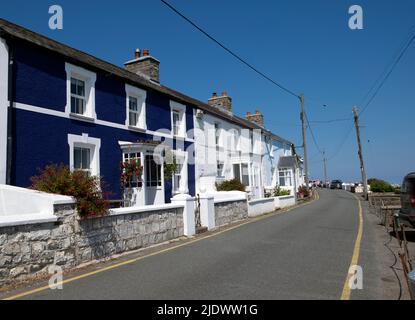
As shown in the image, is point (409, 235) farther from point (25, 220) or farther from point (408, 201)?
point (25, 220)

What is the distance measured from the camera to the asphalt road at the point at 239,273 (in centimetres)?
587

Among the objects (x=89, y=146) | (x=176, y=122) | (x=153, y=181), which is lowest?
(x=153, y=181)

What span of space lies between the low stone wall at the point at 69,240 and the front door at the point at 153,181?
17.0 feet

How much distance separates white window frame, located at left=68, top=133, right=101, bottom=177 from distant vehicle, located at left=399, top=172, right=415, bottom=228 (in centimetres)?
1004

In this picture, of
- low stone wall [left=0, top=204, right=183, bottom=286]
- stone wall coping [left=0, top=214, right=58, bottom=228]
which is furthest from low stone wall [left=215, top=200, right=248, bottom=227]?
stone wall coping [left=0, top=214, right=58, bottom=228]

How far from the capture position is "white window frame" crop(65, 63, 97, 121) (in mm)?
12914

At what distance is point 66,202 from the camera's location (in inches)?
302

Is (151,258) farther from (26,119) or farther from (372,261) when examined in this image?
(26,119)

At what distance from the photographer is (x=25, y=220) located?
6.78 meters

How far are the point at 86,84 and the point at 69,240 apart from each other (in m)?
7.84

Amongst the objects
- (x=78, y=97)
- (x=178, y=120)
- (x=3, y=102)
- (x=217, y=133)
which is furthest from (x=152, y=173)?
(x=217, y=133)

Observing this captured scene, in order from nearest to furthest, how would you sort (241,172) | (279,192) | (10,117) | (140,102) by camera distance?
(10,117)
(140,102)
(241,172)
(279,192)

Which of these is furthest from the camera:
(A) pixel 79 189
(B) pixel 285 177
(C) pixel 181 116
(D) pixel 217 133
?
→ (B) pixel 285 177

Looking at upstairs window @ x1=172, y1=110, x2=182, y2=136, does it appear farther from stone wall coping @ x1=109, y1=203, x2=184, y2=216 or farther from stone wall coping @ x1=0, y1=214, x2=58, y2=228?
stone wall coping @ x1=0, y1=214, x2=58, y2=228
